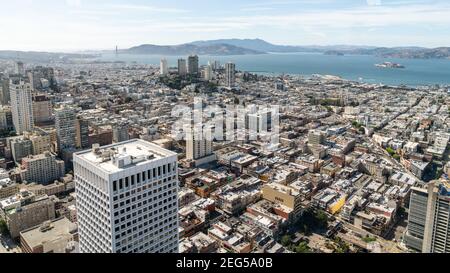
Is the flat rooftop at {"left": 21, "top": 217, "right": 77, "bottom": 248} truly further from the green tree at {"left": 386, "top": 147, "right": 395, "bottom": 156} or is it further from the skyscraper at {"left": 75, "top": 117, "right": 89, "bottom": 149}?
the green tree at {"left": 386, "top": 147, "right": 395, "bottom": 156}

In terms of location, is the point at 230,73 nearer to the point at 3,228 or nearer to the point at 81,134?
the point at 81,134

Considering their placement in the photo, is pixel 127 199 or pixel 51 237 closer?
pixel 127 199

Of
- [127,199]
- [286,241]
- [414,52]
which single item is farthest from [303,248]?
[414,52]

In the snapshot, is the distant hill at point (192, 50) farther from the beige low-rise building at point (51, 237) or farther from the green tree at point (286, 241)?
the green tree at point (286, 241)

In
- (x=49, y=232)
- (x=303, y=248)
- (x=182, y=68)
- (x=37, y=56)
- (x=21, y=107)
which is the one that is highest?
(x=37, y=56)

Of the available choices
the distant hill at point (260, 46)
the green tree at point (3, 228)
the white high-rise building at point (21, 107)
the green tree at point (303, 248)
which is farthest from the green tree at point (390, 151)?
the distant hill at point (260, 46)

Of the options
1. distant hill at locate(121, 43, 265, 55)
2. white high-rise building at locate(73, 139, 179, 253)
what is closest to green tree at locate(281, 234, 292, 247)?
white high-rise building at locate(73, 139, 179, 253)
